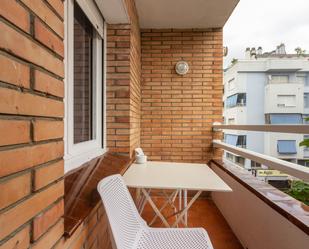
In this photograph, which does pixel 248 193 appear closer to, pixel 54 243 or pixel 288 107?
pixel 54 243

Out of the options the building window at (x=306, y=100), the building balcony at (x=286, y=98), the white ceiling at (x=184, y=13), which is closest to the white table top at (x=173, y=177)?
the white ceiling at (x=184, y=13)

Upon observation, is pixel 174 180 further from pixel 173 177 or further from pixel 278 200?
pixel 278 200

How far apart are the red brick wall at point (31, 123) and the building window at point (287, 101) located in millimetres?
4799

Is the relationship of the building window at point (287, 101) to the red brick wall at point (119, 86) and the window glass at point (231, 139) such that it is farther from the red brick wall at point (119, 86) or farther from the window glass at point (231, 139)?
the red brick wall at point (119, 86)

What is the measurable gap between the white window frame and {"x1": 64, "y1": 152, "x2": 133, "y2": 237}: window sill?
0.08m

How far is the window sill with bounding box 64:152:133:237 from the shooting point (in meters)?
1.06

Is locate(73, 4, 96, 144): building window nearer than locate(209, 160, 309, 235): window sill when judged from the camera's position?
No

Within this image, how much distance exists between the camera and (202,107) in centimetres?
387

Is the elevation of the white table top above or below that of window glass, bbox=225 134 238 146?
below

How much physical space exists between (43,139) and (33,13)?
1.17ft

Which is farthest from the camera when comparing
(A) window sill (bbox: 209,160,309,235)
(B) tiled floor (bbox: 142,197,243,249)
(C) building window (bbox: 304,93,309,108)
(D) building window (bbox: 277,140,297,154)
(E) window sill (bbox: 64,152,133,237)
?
(C) building window (bbox: 304,93,309,108)

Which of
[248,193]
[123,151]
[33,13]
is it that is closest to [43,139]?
[33,13]

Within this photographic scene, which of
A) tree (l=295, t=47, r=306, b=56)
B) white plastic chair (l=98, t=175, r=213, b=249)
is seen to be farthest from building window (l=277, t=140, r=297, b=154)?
tree (l=295, t=47, r=306, b=56)

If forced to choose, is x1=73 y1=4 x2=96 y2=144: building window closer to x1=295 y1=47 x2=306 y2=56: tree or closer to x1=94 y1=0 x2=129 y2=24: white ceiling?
x1=94 y1=0 x2=129 y2=24: white ceiling
